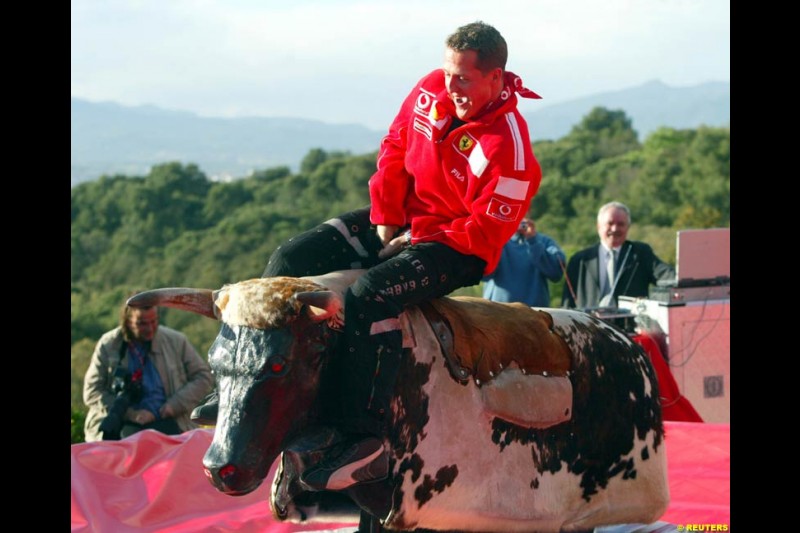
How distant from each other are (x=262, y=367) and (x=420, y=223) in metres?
0.88

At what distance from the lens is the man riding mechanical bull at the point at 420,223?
414 centimetres

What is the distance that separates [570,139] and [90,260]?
11.7 metres

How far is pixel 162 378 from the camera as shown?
725cm

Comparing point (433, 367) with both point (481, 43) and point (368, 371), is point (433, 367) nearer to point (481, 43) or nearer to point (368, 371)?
point (368, 371)

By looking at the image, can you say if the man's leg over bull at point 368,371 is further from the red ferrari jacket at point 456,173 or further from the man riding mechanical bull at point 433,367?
the red ferrari jacket at point 456,173

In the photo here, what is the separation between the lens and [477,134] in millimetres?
4398

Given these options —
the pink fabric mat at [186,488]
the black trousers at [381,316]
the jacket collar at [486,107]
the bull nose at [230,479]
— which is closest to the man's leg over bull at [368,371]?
the black trousers at [381,316]

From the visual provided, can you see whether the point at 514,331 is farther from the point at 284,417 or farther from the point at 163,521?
the point at 163,521

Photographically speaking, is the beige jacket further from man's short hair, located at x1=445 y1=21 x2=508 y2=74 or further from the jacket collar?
man's short hair, located at x1=445 y1=21 x2=508 y2=74

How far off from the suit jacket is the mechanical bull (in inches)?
121

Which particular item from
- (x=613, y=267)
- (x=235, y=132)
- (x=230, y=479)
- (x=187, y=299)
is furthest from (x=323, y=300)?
(x=235, y=132)

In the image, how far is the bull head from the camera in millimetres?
3971

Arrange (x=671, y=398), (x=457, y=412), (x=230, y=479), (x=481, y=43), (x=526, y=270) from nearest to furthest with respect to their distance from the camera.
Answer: (x=230, y=479), (x=481, y=43), (x=457, y=412), (x=671, y=398), (x=526, y=270)

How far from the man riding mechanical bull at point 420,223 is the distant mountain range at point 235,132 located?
50533 millimetres
